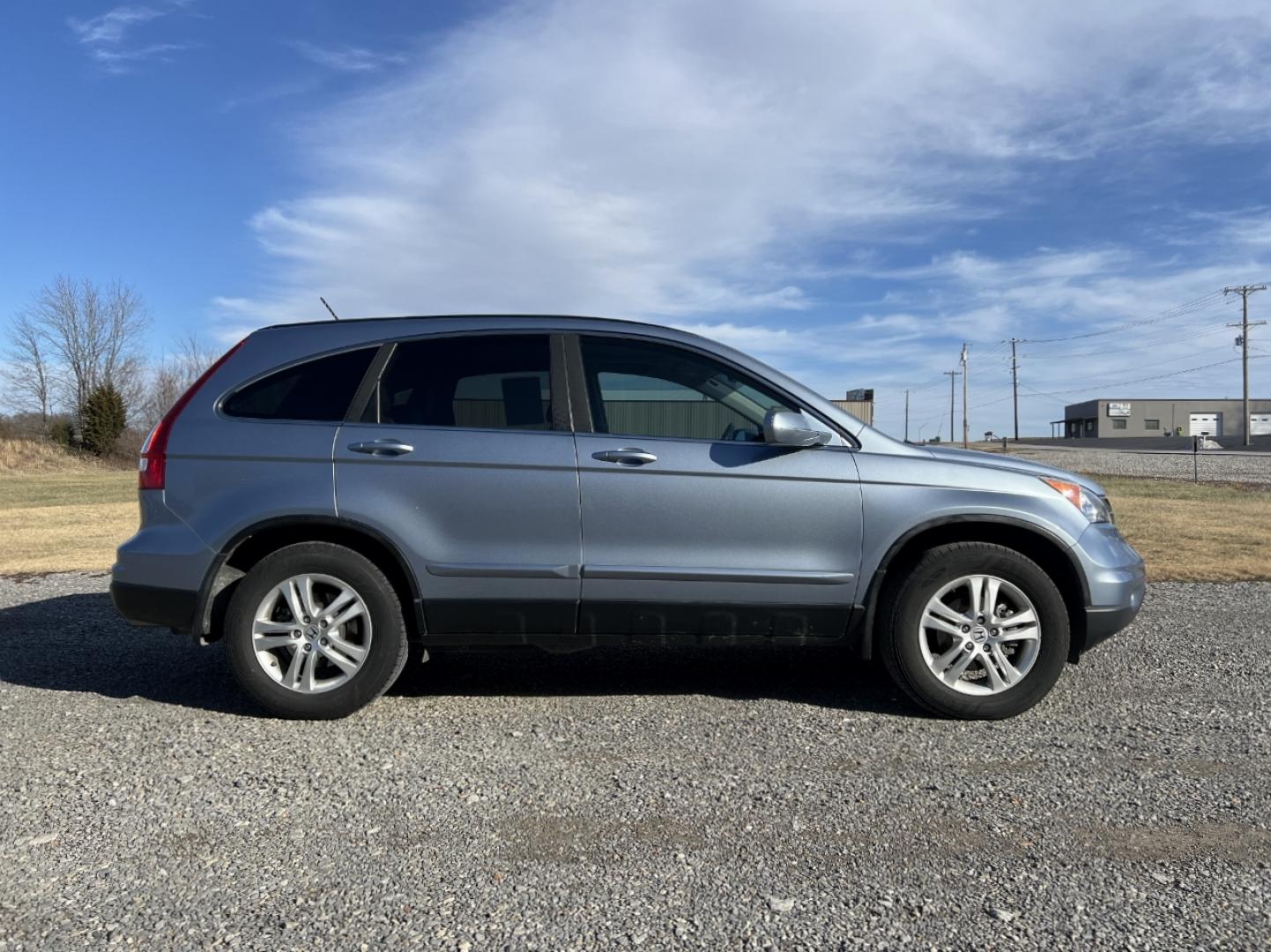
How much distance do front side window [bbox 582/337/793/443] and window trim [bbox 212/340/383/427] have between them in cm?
102

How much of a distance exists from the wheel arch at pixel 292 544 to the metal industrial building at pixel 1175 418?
10584cm

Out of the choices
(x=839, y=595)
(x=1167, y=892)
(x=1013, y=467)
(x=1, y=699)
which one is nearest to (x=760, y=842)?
(x=1167, y=892)

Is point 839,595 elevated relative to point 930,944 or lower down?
elevated

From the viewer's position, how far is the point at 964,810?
3172 millimetres

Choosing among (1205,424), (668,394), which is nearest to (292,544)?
(668,394)

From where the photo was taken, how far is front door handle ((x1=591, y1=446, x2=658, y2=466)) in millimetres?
4160

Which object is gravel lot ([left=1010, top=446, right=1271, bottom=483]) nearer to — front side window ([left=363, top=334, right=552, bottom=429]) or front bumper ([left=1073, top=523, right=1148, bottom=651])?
front bumper ([left=1073, top=523, right=1148, bottom=651])

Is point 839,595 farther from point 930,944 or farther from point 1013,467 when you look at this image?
point 930,944

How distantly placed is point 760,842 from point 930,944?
0.69 meters

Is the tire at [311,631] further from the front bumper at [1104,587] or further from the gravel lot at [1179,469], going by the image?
the gravel lot at [1179,469]

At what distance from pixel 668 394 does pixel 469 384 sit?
3.06 ft

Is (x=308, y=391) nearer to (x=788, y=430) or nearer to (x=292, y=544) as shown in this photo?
(x=292, y=544)

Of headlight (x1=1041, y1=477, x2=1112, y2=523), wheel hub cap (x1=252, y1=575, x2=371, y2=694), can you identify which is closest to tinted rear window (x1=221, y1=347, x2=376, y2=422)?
wheel hub cap (x1=252, y1=575, x2=371, y2=694)

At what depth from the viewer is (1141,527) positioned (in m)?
13.1
